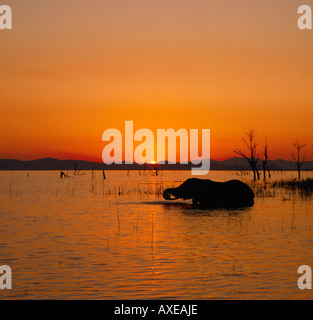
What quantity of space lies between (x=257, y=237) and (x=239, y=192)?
13333 millimetres

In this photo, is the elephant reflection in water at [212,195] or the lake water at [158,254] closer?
the lake water at [158,254]

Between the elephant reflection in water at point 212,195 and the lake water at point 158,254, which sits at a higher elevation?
the elephant reflection in water at point 212,195

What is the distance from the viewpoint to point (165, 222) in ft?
75.2

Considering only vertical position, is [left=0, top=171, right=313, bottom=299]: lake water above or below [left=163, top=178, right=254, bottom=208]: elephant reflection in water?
Answer: below

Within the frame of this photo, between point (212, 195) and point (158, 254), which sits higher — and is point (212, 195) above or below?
above

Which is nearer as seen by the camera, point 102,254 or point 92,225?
point 102,254

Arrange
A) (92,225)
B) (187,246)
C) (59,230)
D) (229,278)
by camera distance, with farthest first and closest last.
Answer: (92,225) → (59,230) → (187,246) → (229,278)

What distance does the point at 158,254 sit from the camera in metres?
15.0

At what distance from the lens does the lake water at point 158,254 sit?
433 inches

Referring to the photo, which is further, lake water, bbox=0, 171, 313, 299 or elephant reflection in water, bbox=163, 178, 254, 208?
elephant reflection in water, bbox=163, 178, 254, 208

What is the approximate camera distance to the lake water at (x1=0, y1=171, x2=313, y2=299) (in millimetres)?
10992

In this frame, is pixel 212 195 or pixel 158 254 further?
pixel 212 195
